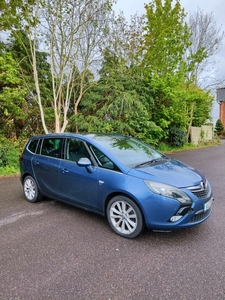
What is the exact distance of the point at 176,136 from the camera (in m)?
12.9

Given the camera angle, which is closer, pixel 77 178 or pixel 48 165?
pixel 77 178

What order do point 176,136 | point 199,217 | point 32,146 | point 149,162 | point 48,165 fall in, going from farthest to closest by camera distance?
point 176,136 < point 32,146 < point 48,165 < point 149,162 < point 199,217

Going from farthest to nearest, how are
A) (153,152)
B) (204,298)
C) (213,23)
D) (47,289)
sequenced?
(213,23)
(153,152)
(47,289)
(204,298)

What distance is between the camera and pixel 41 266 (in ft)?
7.55

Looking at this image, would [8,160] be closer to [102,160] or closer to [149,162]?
[102,160]

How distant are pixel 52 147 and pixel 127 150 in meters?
1.46

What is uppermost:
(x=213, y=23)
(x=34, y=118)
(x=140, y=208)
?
(x=213, y=23)

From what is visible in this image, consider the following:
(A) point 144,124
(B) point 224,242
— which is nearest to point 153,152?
(B) point 224,242

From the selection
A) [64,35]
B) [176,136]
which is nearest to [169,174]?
[64,35]

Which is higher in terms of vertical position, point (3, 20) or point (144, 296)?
point (3, 20)

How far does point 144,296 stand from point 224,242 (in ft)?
4.78

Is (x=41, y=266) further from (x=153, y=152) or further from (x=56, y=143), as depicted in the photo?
(x=153, y=152)

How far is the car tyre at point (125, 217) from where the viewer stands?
2.76 meters

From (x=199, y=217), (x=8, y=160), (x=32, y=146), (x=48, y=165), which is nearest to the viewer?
(x=199, y=217)
